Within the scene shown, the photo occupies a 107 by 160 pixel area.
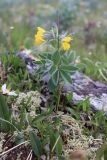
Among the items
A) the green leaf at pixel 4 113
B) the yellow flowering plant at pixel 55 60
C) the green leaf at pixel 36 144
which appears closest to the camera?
the green leaf at pixel 36 144

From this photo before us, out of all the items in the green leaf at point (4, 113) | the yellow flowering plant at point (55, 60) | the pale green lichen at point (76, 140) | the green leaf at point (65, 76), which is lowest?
the pale green lichen at point (76, 140)

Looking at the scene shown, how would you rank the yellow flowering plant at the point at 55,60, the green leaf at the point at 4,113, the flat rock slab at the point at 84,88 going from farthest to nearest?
the flat rock slab at the point at 84,88
the yellow flowering plant at the point at 55,60
the green leaf at the point at 4,113

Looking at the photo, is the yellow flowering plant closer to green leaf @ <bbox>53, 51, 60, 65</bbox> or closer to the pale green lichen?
green leaf @ <bbox>53, 51, 60, 65</bbox>

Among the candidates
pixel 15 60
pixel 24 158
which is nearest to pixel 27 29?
pixel 15 60

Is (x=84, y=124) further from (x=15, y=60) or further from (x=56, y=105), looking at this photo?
(x=15, y=60)

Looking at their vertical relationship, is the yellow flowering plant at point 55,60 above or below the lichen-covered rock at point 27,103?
above

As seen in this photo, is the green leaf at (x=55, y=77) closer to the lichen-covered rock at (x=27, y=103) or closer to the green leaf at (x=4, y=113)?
the lichen-covered rock at (x=27, y=103)

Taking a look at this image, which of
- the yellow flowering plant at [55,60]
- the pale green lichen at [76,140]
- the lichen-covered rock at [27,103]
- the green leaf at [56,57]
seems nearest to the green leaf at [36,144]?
the pale green lichen at [76,140]

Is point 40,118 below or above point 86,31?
below
